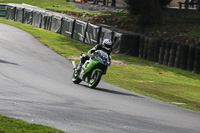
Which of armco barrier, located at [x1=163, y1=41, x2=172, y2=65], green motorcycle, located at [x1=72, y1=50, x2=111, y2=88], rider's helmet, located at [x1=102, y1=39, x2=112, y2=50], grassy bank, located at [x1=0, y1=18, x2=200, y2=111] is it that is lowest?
grassy bank, located at [x1=0, y1=18, x2=200, y2=111]

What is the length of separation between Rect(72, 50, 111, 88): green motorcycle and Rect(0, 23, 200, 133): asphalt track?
483 millimetres

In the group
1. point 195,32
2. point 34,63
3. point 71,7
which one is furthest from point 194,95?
point 71,7

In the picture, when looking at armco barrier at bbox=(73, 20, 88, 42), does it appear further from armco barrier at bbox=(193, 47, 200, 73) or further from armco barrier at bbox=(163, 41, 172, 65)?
armco barrier at bbox=(193, 47, 200, 73)

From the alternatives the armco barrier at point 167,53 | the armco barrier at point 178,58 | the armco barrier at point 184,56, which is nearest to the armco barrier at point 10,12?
the armco barrier at point 167,53

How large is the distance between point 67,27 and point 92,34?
425cm

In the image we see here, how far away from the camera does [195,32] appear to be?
3469cm

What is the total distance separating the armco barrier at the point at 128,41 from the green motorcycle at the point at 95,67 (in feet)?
35.2

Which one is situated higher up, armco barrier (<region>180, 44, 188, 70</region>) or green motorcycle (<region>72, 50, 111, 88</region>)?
green motorcycle (<region>72, 50, 111, 88</region>)

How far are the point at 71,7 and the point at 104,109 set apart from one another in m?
47.5

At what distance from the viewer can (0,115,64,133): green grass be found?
6.77 m

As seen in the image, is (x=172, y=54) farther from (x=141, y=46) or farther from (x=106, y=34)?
(x=106, y=34)

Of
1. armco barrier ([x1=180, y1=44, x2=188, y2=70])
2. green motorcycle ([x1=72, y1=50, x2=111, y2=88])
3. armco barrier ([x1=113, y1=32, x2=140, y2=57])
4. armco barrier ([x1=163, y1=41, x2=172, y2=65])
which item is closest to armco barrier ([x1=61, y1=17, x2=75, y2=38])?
armco barrier ([x1=113, y1=32, x2=140, y2=57])

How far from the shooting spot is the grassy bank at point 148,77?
655 inches

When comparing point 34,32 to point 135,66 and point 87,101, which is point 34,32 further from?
point 87,101
